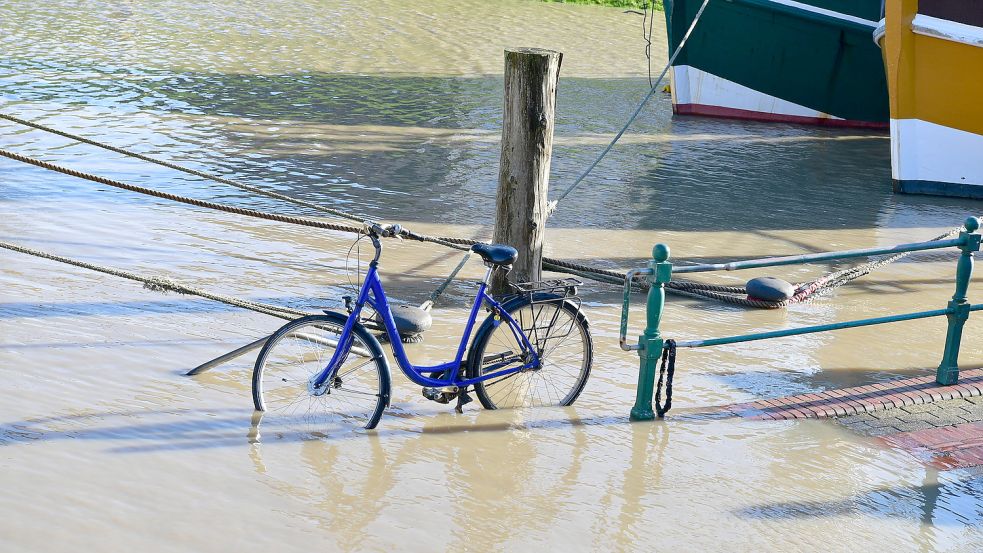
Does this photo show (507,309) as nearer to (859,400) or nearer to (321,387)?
(321,387)

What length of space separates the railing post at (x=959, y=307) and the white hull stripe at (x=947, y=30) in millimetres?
6618

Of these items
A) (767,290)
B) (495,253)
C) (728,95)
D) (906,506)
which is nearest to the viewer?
(906,506)

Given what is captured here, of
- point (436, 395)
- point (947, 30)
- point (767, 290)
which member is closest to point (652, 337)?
point (436, 395)

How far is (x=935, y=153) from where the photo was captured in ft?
42.3

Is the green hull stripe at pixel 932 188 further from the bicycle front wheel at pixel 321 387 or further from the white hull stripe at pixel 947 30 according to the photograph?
the bicycle front wheel at pixel 321 387

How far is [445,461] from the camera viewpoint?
5234 mm

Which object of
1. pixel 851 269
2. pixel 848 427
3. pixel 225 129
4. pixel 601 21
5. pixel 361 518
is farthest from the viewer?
pixel 601 21

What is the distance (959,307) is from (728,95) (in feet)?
38.0

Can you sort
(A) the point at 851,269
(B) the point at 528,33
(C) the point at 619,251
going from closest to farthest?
1. (A) the point at 851,269
2. (C) the point at 619,251
3. (B) the point at 528,33

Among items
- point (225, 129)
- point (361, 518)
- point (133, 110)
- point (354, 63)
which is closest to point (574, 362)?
point (361, 518)

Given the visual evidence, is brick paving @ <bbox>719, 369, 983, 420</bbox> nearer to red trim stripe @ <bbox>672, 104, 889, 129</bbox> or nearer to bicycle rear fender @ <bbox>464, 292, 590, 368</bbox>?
bicycle rear fender @ <bbox>464, 292, 590, 368</bbox>

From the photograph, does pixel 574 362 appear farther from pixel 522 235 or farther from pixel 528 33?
pixel 528 33

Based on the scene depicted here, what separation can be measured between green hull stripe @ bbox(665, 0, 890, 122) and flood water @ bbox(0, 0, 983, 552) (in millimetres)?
676

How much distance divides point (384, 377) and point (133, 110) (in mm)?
10071
